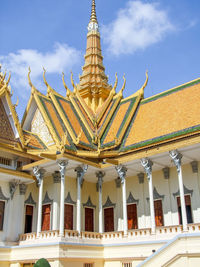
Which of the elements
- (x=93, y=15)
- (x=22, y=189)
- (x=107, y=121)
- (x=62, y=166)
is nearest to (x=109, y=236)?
(x=62, y=166)

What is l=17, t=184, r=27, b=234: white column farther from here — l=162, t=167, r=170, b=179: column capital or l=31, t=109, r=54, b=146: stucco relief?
l=162, t=167, r=170, b=179: column capital

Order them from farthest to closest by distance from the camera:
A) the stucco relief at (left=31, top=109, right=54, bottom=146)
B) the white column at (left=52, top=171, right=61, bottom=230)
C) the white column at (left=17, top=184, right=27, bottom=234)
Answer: the stucco relief at (left=31, top=109, right=54, bottom=146) < the white column at (left=17, top=184, right=27, bottom=234) < the white column at (left=52, top=171, right=61, bottom=230)

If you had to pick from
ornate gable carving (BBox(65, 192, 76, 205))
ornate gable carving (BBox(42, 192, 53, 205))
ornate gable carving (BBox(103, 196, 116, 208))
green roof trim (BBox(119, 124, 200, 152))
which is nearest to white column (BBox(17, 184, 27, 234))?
ornate gable carving (BBox(42, 192, 53, 205))

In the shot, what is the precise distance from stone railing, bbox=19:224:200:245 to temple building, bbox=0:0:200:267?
39 millimetres

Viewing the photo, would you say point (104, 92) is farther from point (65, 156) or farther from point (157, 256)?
point (157, 256)

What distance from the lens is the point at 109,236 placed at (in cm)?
1435

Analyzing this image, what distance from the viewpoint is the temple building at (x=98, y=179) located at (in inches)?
521

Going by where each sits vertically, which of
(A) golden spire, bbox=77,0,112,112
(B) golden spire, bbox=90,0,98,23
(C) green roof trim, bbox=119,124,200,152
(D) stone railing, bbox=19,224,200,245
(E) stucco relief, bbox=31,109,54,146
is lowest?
(D) stone railing, bbox=19,224,200,245

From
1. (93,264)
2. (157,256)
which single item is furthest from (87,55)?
(157,256)

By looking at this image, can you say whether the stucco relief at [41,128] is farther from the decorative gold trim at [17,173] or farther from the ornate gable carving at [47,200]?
the ornate gable carving at [47,200]

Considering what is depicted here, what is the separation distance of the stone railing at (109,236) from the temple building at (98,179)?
4cm

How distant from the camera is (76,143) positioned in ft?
51.0

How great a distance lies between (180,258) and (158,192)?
5.22 m

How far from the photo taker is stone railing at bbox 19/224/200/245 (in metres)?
12.4
